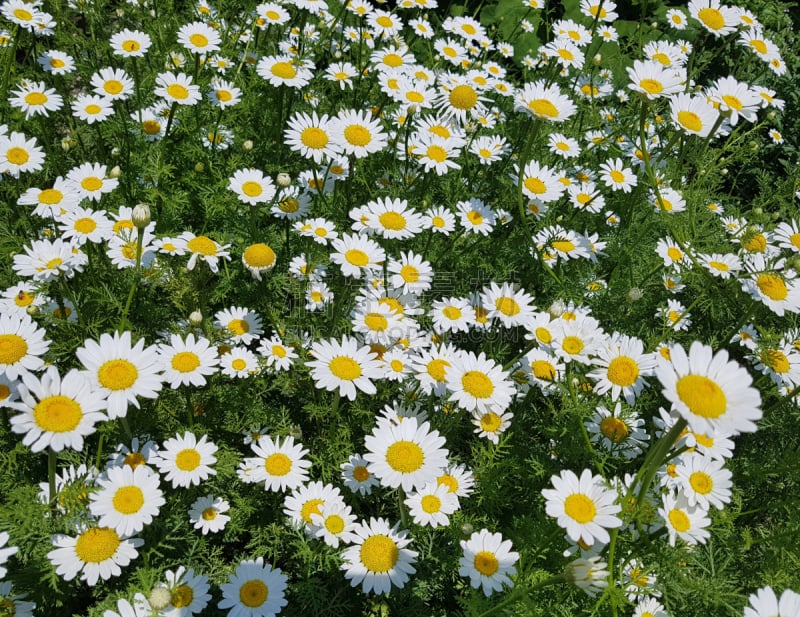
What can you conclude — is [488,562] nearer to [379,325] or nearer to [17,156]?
[379,325]

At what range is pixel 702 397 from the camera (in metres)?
1.55

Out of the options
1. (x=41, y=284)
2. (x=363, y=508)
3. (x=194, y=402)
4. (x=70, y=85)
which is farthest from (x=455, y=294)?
(x=70, y=85)

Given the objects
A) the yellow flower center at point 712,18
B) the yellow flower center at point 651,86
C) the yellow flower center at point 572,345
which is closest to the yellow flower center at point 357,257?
the yellow flower center at point 572,345

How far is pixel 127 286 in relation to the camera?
3.09 metres

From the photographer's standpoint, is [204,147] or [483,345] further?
[204,147]

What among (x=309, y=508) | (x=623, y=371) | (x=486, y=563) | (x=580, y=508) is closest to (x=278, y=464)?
(x=309, y=508)

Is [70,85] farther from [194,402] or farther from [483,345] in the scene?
[483,345]

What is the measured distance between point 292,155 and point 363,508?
8.08 feet

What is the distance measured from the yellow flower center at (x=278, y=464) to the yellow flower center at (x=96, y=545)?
65cm

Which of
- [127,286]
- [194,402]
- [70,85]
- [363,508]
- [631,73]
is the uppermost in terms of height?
[70,85]

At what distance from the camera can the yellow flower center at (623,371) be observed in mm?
2654

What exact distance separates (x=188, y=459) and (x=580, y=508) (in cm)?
151

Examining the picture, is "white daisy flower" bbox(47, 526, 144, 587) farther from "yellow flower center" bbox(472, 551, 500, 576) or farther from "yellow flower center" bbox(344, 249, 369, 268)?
"yellow flower center" bbox(344, 249, 369, 268)

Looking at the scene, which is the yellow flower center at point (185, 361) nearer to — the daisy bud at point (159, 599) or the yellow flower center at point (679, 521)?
the daisy bud at point (159, 599)
